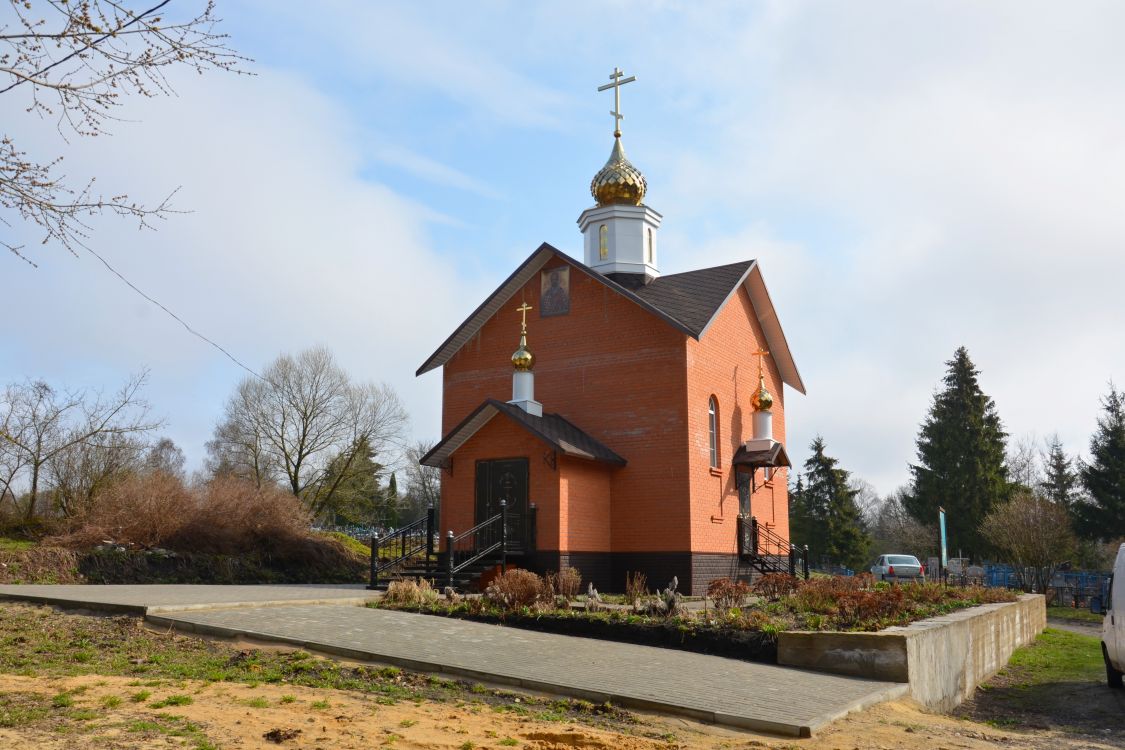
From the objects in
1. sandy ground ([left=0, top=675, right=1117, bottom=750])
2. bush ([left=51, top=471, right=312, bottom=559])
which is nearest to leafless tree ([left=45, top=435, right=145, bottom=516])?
bush ([left=51, top=471, right=312, bottom=559])

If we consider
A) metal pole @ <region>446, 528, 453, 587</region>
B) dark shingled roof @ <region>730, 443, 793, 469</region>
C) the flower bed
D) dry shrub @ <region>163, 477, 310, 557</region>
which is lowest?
the flower bed

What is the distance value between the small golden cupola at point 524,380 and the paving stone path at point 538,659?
24.7 feet

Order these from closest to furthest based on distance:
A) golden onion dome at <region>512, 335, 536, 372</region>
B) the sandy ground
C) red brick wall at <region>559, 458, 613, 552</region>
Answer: the sandy ground, red brick wall at <region>559, 458, 613, 552</region>, golden onion dome at <region>512, 335, 536, 372</region>

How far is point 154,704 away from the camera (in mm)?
6785

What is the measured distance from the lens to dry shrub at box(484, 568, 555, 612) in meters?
13.0

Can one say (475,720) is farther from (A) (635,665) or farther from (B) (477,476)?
(B) (477,476)

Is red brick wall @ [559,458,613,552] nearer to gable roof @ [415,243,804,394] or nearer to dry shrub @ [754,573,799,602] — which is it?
gable roof @ [415,243,804,394]

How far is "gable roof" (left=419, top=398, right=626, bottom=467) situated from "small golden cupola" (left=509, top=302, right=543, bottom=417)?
371mm

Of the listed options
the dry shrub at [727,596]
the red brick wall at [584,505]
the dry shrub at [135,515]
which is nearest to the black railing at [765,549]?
the red brick wall at [584,505]

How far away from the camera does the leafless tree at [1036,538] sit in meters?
30.2

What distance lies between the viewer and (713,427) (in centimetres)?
2078

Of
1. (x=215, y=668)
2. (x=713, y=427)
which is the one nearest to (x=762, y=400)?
(x=713, y=427)

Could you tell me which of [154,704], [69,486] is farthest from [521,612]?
[69,486]

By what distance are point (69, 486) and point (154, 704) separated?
17955 millimetres
